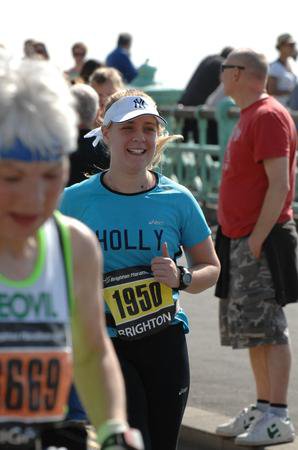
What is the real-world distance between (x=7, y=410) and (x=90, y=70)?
440 inches

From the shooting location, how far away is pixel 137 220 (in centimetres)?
630

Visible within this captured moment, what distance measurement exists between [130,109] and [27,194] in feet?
9.74

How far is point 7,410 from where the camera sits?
12.2 ft

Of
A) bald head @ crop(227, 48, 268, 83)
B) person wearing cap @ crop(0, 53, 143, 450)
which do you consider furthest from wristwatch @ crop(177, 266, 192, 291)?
person wearing cap @ crop(0, 53, 143, 450)

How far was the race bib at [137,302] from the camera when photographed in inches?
248

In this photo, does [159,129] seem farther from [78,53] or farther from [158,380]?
[78,53]

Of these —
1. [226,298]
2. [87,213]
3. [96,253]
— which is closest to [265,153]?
[226,298]

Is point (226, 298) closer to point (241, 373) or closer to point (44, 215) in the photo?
point (241, 373)

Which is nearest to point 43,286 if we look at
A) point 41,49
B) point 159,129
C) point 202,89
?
point 159,129

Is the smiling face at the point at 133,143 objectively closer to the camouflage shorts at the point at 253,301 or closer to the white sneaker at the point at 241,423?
the camouflage shorts at the point at 253,301

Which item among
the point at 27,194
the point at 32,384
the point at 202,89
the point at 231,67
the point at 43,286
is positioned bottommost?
the point at 202,89

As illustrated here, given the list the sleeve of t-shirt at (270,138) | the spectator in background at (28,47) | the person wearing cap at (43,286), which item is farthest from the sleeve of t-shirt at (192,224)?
the spectator in background at (28,47)

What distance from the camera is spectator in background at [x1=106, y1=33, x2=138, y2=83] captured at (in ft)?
77.1

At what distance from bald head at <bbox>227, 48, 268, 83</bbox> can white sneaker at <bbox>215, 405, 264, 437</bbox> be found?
1.82m
